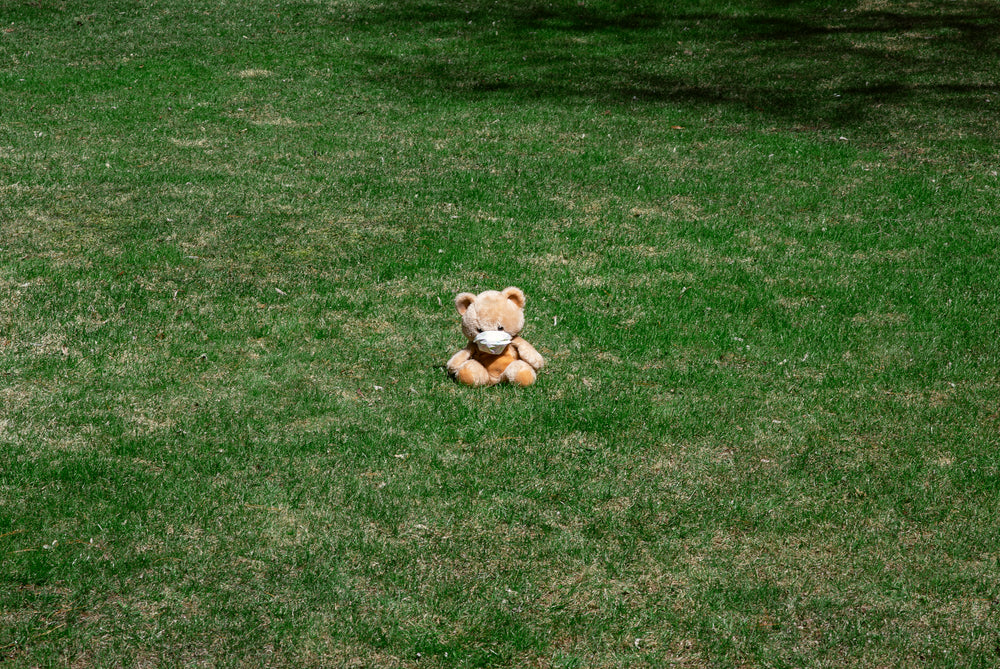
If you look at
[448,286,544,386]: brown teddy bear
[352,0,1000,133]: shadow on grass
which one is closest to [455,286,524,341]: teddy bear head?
[448,286,544,386]: brown teddy bear

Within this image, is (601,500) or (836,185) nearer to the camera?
(601,500)

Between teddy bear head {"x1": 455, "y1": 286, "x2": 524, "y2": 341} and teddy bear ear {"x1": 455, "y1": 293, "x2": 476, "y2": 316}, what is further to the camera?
teddy bear ear {"x1": 455, "y1": 293, "x2": 476, "y2": 316}

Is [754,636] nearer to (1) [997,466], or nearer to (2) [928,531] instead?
(2) [928,531]

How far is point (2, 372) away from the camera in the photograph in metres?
7.16

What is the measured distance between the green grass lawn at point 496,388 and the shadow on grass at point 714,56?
0.42 m

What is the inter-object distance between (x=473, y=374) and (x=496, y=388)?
7.8 inches

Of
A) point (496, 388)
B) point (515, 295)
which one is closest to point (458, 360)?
point (496, 388)

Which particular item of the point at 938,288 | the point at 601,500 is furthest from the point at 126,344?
the point at 938,288

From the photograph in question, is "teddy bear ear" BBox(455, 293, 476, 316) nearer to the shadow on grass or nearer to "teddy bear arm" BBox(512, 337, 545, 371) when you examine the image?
"teddy bear arm" BBox(512, 337, 545, 371)

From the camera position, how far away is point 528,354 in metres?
7.12

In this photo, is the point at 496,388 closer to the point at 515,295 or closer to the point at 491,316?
the point at 491,316

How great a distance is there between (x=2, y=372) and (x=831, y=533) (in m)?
5.60

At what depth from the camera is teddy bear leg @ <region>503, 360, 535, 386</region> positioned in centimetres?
705

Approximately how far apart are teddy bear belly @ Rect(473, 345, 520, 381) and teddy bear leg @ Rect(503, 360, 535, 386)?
0.05m
